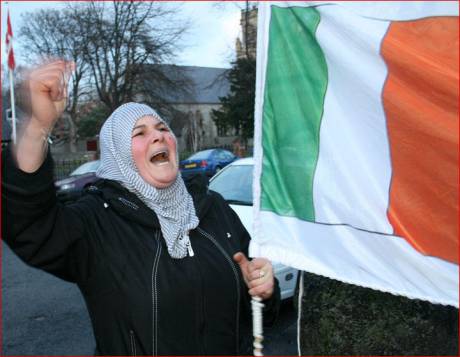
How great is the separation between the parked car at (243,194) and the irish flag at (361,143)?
9.04ft

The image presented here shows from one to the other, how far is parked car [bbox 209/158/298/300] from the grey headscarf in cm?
282

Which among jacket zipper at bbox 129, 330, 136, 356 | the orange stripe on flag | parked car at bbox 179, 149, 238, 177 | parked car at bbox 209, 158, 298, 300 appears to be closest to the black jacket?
jacket zipper at bbox 129, 330, 136, 356

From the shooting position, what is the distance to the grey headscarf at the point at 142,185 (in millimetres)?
2066

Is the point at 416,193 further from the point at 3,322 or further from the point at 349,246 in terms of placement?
the point at 3,322

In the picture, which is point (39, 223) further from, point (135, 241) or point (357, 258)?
point (357, 258)

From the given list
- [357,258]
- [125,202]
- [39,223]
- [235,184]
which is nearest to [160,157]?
[125,202]

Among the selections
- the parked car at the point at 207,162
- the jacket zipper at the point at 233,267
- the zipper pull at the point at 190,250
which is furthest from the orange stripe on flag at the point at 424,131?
the parked car at the point at 207,162

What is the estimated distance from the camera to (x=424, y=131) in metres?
1.93

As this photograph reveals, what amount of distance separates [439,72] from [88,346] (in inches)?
167

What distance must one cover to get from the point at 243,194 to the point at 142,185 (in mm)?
4090

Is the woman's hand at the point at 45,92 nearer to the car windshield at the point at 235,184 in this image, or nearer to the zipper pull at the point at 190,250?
the zipper pull at the point at 190,250

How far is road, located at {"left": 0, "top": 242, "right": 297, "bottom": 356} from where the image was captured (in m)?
4.82

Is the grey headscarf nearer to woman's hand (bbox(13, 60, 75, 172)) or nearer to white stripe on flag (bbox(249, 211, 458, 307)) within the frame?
white stripe on flag (bbox(249, 211, 458, 307))

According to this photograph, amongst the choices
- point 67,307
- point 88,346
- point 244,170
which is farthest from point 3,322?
point 244,170
